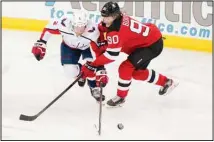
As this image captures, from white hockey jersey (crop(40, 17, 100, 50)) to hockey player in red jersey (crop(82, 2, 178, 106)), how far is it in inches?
3.5

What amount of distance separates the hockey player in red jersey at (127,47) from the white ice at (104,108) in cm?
18

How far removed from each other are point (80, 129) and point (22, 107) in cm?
50

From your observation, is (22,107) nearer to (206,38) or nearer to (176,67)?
(176,67)

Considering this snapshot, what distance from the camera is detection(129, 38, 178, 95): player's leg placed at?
10.9ft

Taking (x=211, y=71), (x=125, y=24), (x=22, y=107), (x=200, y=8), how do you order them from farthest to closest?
(x=200, y=8) < (x=211, y=71) < (x=22, y=107) < (x=125, y=24)

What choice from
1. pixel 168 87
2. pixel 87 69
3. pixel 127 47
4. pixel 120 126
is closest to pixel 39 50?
pixel 87 69

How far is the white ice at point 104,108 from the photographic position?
324 centimetres

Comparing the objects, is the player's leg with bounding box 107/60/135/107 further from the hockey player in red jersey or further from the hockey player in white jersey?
the hockey player in white jersey

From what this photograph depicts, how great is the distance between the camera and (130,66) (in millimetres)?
3342

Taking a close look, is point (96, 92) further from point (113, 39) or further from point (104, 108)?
point (113, 39)

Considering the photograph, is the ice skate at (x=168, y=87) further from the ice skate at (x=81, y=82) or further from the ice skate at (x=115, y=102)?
the ice skate at (x=81, y=82)

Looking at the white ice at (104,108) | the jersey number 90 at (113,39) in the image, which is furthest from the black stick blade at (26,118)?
the jersey number 90 at (113,39)

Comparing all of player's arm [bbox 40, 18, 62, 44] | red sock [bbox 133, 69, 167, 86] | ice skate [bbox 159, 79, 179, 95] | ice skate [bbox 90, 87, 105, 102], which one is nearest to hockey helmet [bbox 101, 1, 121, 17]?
player's arm [bbox 40, 18, 62, 44]

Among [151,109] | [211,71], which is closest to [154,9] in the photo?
[211,71]
